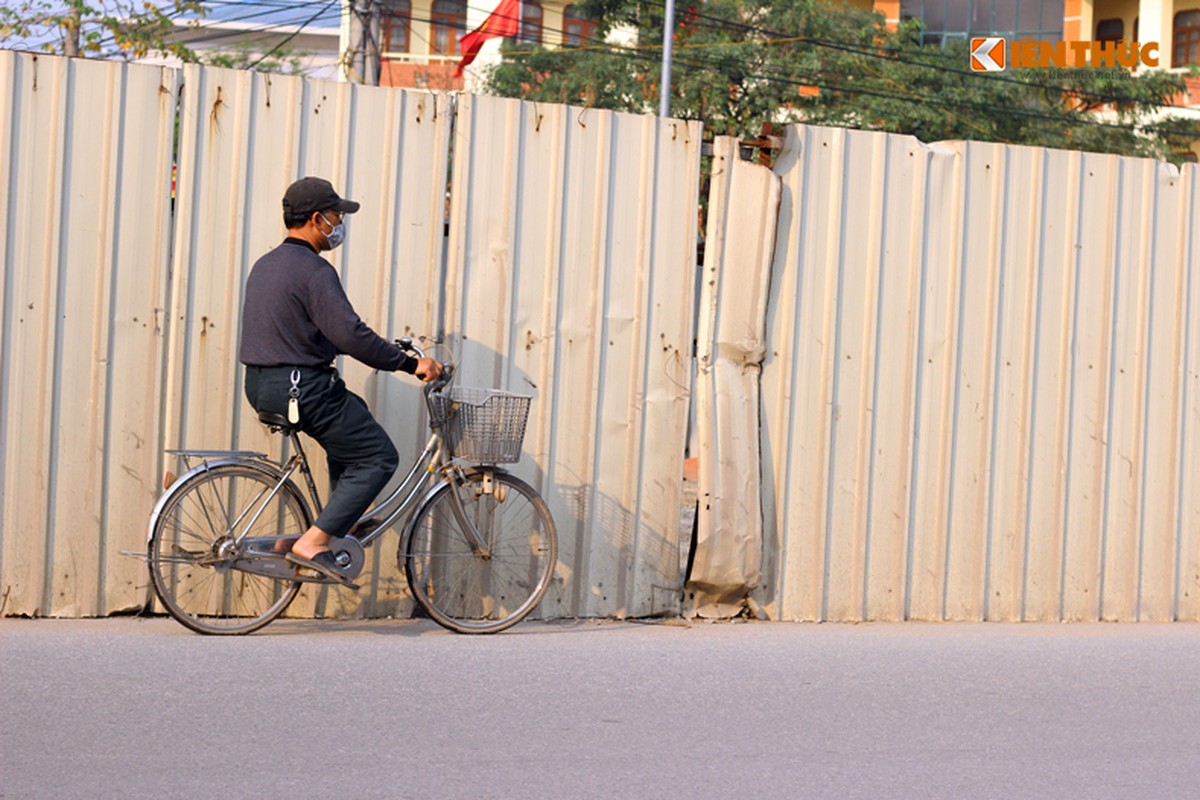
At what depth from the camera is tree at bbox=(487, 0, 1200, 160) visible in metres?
32.2

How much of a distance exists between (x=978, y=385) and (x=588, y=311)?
2.03 meters

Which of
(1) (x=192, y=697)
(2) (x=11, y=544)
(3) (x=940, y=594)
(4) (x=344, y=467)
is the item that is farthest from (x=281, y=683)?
(3) (x=940, y=594)

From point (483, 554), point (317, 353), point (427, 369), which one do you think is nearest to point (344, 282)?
point (317, 353)

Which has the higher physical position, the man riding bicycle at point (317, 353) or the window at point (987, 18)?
the window at point (987, 18)

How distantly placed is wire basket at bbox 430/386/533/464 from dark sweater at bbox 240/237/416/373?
0.33m

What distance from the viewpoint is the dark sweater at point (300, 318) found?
19.5ft

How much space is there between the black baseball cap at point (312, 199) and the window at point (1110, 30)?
4285 centimetres

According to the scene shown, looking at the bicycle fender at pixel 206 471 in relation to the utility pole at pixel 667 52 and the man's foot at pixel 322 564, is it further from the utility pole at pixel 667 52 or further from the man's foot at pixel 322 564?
the utility pole at pixel 667 52

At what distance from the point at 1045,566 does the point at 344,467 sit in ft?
11.8

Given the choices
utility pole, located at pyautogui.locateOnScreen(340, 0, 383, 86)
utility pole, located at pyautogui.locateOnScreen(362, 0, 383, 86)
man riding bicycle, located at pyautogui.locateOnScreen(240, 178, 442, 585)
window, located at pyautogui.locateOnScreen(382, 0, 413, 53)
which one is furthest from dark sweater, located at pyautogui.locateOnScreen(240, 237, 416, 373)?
window, located at pyautogui.locateOnScreen(382, 0, 413, 53)

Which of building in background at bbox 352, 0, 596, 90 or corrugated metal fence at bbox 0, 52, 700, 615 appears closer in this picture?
corrugated metal fence at bbox 0, 52, 700, 615

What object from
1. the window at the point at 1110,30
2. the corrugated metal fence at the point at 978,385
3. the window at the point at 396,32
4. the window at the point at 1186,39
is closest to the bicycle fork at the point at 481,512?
the corrugated metal fence at the point at 978,385

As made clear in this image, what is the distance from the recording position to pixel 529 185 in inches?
269

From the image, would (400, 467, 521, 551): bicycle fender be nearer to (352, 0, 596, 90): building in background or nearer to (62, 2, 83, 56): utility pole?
(62, 2, 83, 56): utility pole
